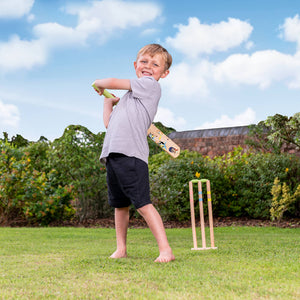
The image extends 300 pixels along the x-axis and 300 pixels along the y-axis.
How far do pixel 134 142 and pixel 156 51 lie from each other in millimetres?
845

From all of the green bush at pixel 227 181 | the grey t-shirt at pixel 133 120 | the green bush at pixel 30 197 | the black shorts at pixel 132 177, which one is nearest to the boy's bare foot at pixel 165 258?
the black shorts at pixel 132 177

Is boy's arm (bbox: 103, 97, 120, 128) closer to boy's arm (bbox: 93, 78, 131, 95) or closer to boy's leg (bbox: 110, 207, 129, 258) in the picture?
boy's arm (bbox: 93, 78, 131, 95)

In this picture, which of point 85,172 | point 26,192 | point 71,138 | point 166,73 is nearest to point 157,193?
point 85,172

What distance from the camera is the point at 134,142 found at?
3.24 metres

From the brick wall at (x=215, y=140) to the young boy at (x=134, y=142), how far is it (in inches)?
352

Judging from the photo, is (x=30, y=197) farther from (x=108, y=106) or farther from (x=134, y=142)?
(x=134, y=142)

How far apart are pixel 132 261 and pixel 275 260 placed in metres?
1.09

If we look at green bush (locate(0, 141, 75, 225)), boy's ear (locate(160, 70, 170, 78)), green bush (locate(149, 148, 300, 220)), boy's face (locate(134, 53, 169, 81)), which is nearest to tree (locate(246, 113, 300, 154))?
green bush (locate(149, 148, 300, 220))

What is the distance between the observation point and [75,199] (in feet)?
32.9

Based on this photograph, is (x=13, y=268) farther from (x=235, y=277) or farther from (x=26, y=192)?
(x=26, y=192)

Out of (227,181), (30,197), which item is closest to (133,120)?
(30,197)

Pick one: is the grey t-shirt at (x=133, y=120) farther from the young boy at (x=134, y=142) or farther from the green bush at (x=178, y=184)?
the green bush at (x=178, y=184)

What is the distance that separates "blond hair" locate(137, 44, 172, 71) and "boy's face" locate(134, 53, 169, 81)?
0.03 meters

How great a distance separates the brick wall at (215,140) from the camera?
12.3 meters
